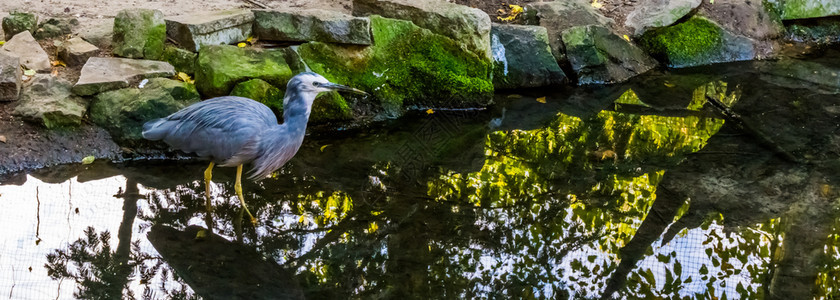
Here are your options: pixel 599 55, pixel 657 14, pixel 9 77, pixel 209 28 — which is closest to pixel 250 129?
pixel 209 28

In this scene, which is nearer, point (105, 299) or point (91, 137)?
point (105, 299)

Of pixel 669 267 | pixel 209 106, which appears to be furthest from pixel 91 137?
pixel 669 267

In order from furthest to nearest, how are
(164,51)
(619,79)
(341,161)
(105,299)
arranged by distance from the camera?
(619,79) < (164,51) < (341,161) < (105,299)

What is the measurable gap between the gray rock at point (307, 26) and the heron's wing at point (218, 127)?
6.44ft

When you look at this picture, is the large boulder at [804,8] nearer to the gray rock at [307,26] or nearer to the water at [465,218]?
the water at [465,218]

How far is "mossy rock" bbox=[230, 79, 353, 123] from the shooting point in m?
6.48

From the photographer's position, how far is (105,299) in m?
4.25

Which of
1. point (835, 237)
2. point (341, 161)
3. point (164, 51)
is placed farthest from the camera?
point (164, 51)

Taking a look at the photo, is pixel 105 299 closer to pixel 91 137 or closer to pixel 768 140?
pixel 91 137

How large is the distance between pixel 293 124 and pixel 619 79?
475 cm

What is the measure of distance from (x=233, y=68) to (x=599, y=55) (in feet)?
13.3

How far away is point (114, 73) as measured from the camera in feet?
20.6

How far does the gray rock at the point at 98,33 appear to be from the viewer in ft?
22.3

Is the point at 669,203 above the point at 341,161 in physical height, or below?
above
